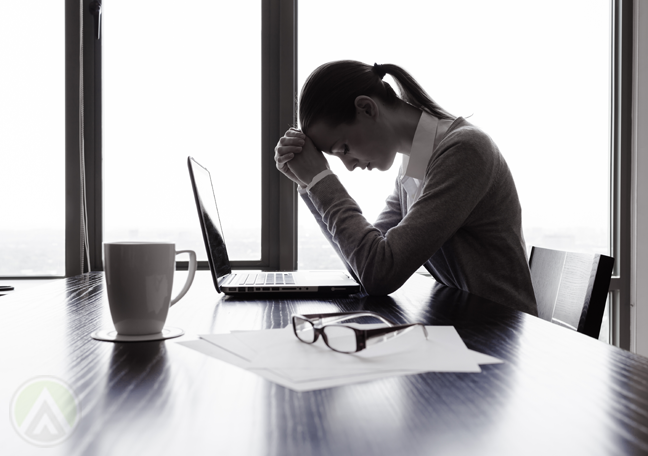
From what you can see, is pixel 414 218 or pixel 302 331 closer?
pixel 302 331

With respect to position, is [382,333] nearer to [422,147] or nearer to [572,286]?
[572,286]

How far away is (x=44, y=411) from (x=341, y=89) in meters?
0.98

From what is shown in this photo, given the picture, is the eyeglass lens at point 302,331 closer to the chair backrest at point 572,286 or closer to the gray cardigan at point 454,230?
the gray cardigan at point 454,230

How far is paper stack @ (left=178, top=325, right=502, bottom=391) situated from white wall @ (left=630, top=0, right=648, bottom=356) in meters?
1.98

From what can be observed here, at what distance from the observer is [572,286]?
933mm

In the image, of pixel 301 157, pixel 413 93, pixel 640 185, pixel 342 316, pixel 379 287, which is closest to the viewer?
pixel 342 316

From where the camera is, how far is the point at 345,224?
0.97m

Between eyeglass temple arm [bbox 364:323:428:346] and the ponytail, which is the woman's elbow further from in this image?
the ponytail

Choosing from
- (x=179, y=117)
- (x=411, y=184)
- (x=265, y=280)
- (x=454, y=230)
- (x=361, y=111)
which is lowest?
(x=265, y=280)

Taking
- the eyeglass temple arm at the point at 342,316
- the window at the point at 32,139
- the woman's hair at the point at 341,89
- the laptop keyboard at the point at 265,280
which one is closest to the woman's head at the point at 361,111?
the woman's hair at the point at 341,89

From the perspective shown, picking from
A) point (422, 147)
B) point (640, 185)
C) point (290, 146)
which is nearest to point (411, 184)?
point (422, 147)

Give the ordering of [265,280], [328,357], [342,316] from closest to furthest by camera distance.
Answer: [328,357]
[342,316]
[265,280]

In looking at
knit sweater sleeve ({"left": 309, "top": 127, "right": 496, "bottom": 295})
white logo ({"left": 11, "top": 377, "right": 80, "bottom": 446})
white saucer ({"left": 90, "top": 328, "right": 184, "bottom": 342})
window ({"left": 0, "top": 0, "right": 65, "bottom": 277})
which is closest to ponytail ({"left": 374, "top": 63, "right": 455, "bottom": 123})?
knit sweater sleeve ({"left": 309, "top": 127, "right": 496, "bottom": 295})

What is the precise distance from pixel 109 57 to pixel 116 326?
1.65 meters
